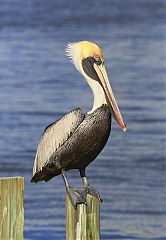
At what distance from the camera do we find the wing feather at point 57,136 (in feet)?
18.0

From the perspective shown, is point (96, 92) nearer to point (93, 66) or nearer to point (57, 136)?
point (93, 66)

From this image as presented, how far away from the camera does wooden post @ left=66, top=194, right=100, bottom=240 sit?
16.5ft

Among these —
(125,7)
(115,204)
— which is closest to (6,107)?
(115,204)

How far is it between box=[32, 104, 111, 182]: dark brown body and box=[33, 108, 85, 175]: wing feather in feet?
0.06

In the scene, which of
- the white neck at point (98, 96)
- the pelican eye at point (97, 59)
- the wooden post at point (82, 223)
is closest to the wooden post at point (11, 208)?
the wooden post at point (82, 223)

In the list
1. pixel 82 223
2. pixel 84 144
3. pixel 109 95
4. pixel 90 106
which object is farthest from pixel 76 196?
pixel 90 106

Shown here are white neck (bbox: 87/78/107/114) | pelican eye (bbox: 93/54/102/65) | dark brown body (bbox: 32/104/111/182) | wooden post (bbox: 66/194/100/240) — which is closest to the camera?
wooden post (bbox: 66/194/100/240)

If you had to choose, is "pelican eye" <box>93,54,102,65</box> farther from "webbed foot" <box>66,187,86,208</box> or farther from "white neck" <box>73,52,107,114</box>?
"webbed foot" <box>66,187,86,208</box>

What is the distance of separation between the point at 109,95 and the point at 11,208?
1056mm

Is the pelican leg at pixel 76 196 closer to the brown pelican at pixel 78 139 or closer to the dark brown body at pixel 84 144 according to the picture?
the brown pelican at pixel 78 139

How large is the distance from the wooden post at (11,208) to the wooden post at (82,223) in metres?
0.34

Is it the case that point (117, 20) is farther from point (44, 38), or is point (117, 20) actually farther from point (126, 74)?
point (126, 74)

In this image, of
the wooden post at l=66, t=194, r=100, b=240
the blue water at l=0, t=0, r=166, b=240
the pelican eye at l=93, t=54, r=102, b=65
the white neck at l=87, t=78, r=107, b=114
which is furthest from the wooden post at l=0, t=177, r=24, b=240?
the blue water at l=0, t=0, r=166, b=240

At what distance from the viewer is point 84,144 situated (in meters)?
5.44
